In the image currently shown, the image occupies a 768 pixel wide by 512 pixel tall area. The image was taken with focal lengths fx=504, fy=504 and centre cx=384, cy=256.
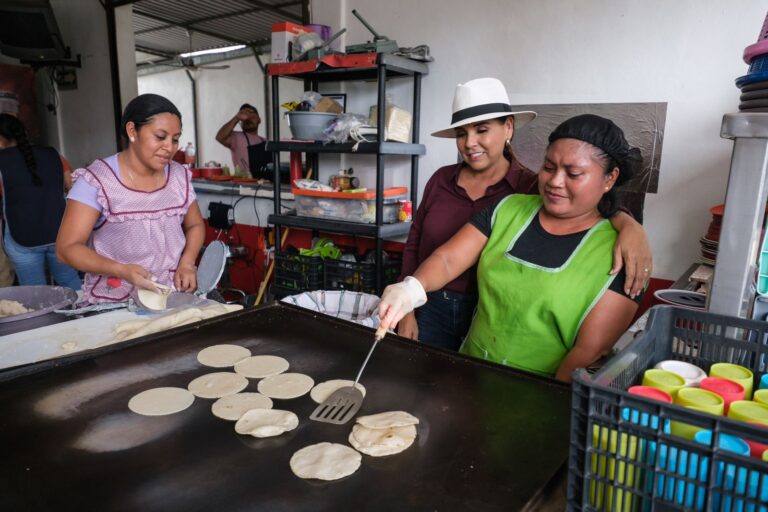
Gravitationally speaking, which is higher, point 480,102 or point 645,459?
point 480,102

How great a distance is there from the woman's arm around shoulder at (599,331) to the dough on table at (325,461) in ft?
2.19

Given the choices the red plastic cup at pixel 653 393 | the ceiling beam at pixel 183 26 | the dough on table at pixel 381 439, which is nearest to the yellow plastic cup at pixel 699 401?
the red plastic cup at pixel 653 393

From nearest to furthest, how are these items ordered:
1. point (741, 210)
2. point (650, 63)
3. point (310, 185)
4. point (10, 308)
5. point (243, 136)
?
point (741, 210), point (10, 308), point (650, 63), point (310, 185), point (243, 136)

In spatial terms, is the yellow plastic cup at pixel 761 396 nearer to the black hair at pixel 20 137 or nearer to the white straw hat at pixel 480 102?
the white straw hat at pixel 480 102

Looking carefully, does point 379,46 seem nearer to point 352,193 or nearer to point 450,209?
point 352,193

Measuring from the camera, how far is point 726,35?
7.72 feet

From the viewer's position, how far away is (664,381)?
0.77 metres

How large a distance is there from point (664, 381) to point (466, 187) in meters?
1.41

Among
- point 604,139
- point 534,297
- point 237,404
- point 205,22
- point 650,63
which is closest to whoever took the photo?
point 237,404

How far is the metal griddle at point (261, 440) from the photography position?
2.95 feet

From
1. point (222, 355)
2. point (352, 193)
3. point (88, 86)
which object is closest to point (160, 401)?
point (222, 355)

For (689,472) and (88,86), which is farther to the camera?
(88,86)

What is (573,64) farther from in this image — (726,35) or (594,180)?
(594,180)

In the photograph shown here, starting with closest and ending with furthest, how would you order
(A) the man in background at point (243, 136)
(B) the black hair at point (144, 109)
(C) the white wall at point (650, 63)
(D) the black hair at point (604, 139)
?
(D) the black hair at point (604, 139) < (B) the black hair at point (144, 109) < (C) the white wall at point (650, 63) < (A) the man in background at point (243, 136)
